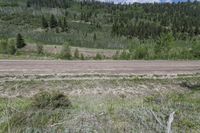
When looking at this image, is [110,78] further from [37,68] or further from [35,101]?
[35,101]

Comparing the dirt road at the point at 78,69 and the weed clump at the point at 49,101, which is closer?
the weed clump at the point at 49,101

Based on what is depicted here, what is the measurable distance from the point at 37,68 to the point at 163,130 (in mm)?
19684

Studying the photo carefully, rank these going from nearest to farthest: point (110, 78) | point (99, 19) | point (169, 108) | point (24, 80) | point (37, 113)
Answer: point (37, 113) → point (169, 108) → point (24, 80) → point (110, 78) → point (99, 19)

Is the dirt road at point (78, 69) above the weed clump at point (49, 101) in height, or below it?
below

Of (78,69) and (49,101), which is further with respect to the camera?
(78,69)

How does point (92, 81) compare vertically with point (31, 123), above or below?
below

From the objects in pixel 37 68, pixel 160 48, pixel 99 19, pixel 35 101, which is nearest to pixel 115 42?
pixel 99 19

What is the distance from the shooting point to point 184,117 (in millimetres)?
6820

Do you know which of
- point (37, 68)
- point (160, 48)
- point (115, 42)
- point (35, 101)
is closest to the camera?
point (35, 101)

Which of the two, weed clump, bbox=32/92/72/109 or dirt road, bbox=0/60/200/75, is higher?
weed clump, bbox=32/92/72/109

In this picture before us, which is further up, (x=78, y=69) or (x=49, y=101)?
(x=49, y=101)

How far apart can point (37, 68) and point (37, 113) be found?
18.5 meters

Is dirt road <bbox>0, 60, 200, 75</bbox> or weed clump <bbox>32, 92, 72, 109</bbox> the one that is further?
dirt road <bbox>0, 60, 200, 75</bbox>

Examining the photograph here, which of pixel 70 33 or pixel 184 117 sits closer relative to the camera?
pixel 184 117
